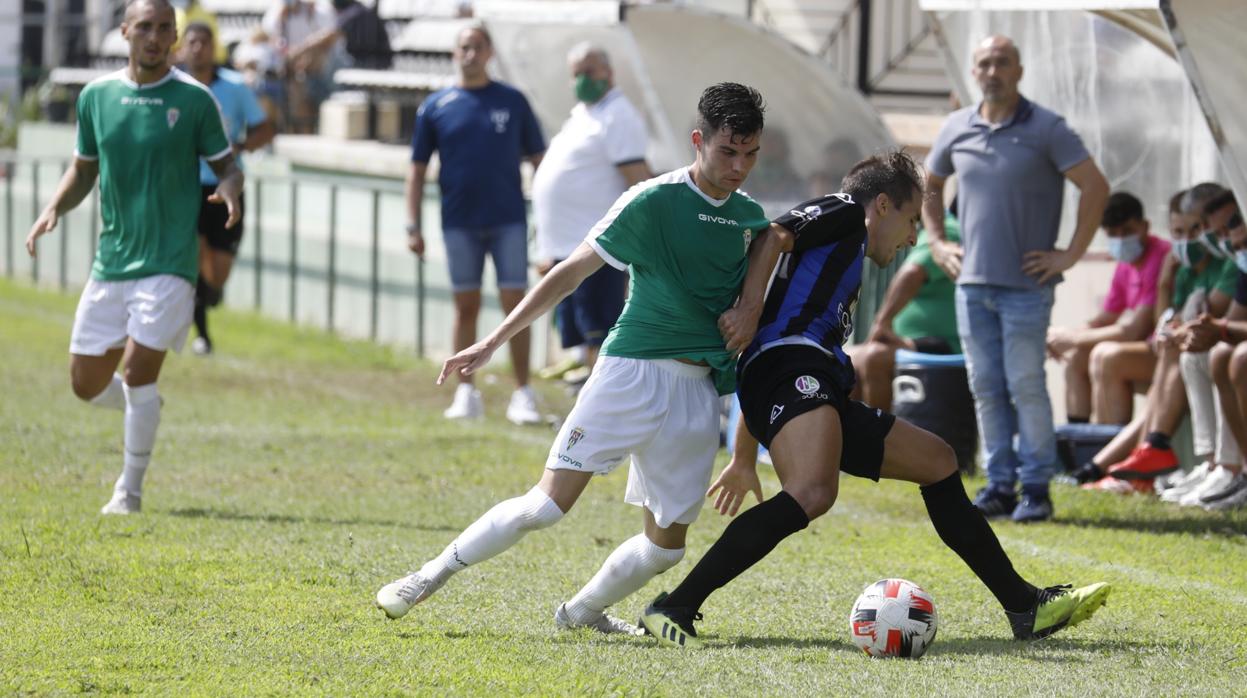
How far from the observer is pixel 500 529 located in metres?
5.87

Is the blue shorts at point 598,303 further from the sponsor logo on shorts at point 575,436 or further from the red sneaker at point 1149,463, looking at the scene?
the sponsor logo on shorts at point 575,436

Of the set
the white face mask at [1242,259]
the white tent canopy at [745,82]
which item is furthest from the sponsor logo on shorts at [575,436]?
the white tent canopy at [745,82]

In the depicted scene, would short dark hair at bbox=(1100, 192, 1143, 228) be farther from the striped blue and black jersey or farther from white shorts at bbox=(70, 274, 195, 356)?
white shorts at bbox=(70, 274, 195, 356)

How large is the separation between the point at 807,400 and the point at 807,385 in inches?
2.0

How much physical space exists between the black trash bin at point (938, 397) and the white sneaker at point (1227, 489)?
4.28 ft

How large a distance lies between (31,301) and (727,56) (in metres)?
7.92

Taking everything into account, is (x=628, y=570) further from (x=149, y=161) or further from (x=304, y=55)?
(x=304, y=55)

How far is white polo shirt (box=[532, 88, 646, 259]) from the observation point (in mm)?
11539

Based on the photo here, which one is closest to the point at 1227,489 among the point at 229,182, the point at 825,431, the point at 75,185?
the point at 825,431

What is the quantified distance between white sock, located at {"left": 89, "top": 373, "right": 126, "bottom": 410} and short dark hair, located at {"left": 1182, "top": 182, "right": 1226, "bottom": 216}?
497 centimetres

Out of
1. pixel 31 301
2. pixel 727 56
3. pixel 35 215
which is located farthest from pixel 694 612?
pixel 35 215

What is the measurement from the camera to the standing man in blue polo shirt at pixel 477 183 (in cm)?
1182

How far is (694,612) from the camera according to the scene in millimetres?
5879

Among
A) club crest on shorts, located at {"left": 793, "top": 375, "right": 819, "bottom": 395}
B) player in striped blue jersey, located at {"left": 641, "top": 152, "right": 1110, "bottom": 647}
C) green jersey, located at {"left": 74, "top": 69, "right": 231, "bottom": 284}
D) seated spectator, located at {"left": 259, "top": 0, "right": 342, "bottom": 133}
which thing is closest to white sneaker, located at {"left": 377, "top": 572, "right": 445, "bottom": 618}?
player in striped blue jersey, located at {"left": 641, "top": 152, "right": 1110, "bottom": 647}
